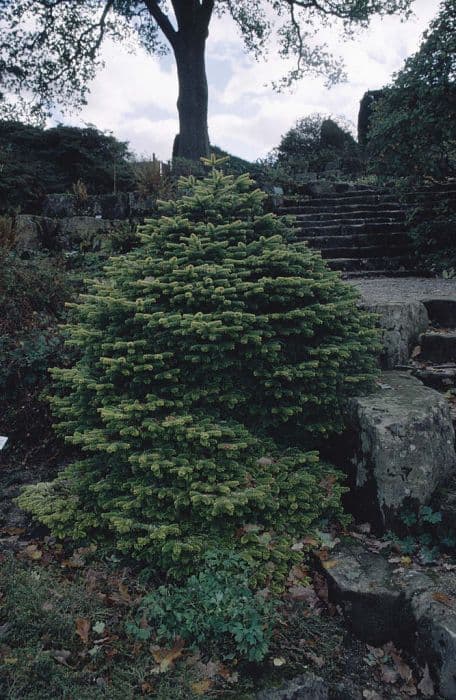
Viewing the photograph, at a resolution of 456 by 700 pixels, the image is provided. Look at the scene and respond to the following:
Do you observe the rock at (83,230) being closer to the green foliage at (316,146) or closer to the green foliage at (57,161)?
the green foliage at (57,161)

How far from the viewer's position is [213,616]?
268 cm

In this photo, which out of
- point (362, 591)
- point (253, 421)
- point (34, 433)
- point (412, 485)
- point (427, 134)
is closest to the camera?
point (362, 591)

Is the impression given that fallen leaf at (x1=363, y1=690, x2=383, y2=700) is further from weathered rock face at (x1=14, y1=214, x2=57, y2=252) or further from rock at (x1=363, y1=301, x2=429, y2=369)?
weathered rock face at (x1=14, y1=214, x2=57, y2=252)

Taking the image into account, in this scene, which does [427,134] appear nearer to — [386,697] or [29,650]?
[386,697]

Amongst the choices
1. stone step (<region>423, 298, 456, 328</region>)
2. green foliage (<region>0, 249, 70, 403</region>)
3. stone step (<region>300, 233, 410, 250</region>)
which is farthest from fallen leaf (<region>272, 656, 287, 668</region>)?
stone step (<region>300, 233, 410, 250</region>)

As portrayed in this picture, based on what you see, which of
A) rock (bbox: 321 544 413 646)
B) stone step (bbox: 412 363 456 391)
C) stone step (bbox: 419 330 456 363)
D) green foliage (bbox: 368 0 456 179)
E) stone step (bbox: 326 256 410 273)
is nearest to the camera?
rock (bbox: 321 544 413 646)

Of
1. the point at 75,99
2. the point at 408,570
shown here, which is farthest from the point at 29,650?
the point at 75,99

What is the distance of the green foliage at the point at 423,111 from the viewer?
6.75m

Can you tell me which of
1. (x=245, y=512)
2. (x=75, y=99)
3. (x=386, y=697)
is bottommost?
(x=386, y=697)

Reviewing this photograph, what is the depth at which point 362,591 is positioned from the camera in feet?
9.69

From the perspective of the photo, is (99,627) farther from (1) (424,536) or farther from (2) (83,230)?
(2) (83,230)

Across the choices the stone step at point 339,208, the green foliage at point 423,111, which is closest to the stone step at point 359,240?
the green foliage at point 423,111

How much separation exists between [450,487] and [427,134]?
5.46 m

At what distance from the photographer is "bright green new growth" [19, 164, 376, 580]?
302cm
